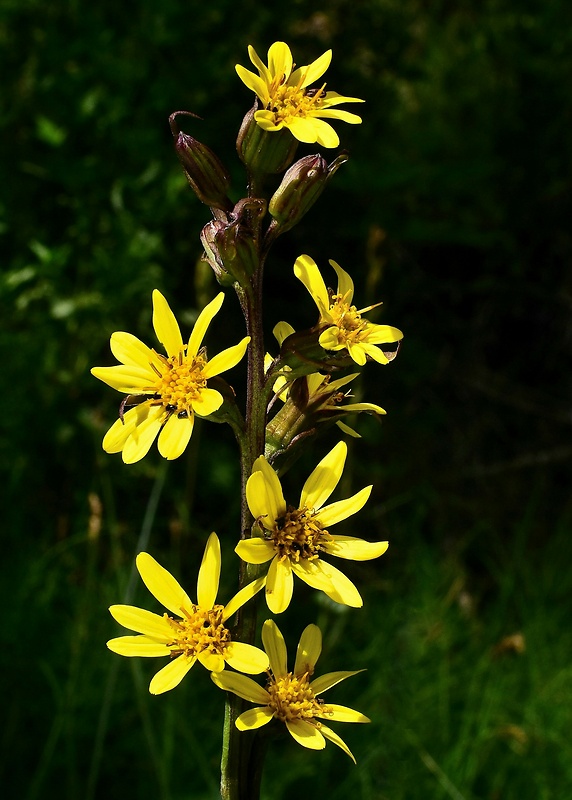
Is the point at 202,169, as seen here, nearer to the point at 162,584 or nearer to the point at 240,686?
the point at 162,584

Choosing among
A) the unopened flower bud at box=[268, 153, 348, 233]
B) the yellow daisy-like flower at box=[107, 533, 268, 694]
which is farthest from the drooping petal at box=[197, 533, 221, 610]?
the unopened flower bud at box=[268, 153, 348, 233]

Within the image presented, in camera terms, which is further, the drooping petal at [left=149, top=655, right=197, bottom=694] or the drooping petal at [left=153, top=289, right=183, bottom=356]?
the drooping petal at [left=153, top=289, right=183, bottom=356]

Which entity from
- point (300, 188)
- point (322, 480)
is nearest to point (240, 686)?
point (322, 480)

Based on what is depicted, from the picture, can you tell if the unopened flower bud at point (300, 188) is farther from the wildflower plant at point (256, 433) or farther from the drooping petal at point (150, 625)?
the drooping petal at point (150, 625)

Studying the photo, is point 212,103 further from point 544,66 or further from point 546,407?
point 546,407

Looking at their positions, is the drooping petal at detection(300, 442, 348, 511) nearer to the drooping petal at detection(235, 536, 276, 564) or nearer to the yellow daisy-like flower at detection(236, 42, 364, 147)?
the drooping petal at detection(235, 536, 276, 564)

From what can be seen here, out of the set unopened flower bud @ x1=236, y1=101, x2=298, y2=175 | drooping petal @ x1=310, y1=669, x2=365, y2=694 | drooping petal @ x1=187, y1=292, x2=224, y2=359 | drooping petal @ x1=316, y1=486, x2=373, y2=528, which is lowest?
drooping petal @ x1=310, y1=669, x2=365, y2=694

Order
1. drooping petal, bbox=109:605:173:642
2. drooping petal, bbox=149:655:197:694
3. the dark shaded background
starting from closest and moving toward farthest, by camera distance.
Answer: drooping petal, bbox=149:655:197:694
drooping petal, bbox=109:605:173:642
the dark shaded background

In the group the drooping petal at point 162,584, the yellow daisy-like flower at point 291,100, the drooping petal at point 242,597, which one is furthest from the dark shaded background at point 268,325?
the yellow daisy-like flower at point 291,100
